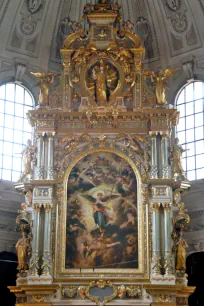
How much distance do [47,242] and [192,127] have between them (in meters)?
7.94

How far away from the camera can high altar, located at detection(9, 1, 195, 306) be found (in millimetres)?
25859

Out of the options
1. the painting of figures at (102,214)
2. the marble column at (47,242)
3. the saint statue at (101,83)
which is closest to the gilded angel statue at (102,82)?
the saint statue at (101,83)

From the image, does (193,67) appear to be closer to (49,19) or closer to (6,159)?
(49,19)

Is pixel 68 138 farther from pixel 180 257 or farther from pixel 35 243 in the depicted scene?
pixel 180 257

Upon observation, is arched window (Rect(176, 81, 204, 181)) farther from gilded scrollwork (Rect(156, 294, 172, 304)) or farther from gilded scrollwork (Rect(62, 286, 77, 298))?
gilded scrollwork (Rect(62, 286, 77, 298))

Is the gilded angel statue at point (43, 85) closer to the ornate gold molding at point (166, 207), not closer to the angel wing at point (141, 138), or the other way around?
the angel wing at point (141, 138)

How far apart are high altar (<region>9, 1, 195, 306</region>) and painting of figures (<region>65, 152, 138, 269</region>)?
3cm

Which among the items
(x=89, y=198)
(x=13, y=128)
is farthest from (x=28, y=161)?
(x=13, y=128)

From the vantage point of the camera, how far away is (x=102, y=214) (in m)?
26.8

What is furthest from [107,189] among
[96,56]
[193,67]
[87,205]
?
[193,67]

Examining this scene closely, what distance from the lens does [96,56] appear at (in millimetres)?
28359

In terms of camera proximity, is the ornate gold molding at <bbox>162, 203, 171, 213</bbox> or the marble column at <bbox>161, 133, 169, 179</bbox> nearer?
the ornate gold molding at <bbox>162, 203, 171, 213</bbox>

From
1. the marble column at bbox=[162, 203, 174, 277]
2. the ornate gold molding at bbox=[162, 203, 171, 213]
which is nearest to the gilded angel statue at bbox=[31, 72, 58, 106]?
the ornate gold molding at bbox=[162, 203, 171, 213]

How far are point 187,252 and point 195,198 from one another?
190 centimetres
